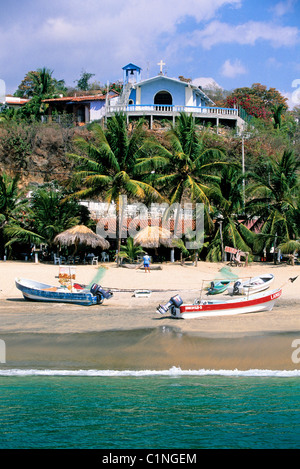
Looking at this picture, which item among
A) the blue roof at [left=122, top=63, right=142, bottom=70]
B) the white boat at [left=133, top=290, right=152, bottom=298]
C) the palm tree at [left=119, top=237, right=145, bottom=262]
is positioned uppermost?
the blue roof at [left=122, top=63, right=142, bottom=70]

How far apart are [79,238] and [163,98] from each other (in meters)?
20.3

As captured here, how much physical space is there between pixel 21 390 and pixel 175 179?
17.1 meters

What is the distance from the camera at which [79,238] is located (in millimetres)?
24844

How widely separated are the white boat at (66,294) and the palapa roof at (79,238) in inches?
230

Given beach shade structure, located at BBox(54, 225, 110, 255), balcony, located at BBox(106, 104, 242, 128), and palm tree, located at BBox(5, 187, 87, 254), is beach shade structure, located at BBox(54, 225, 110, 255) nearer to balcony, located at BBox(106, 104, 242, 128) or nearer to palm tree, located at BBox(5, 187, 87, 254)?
palm tree, located at BBox(5, 187, 87, 254)

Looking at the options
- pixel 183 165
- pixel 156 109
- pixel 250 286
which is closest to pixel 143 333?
pixel 250 286

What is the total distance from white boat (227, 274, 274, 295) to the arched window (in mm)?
25169

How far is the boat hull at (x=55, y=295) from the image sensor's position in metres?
18.2

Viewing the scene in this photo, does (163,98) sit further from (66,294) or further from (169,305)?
(169,305)

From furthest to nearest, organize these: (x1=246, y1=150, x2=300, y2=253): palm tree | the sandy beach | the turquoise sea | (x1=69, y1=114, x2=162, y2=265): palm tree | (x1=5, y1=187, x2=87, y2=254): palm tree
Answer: (x1=246, y1=150, x2=300, y2=253): palm tree, (x1=5, y1=187, x2=87, y2=254): palm tree, (x1=69, y1=114, x2=162, y2=265): palm tree, the sandy beach, the turquoise sea

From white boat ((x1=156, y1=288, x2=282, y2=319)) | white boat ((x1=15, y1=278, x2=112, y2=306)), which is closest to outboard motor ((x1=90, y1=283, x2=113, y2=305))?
white boat ((x1=15, y1=278, x2=112, y2=306))

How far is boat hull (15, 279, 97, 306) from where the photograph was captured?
717 inches

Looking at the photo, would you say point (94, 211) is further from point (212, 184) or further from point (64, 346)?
point (64, 346)
